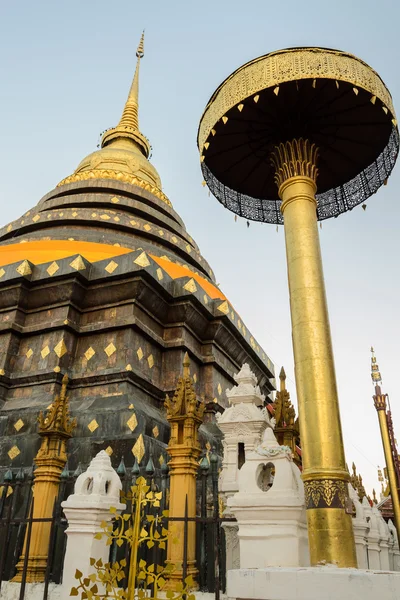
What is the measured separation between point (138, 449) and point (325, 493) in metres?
3.81

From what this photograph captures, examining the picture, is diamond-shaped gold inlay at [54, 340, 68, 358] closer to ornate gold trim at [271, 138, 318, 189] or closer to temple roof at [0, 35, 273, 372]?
temple roof at [0, 35, 273, 372]

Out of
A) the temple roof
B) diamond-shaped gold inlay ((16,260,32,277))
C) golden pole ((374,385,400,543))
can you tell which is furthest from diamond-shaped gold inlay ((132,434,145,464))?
golden pole ((374,385,400,543))

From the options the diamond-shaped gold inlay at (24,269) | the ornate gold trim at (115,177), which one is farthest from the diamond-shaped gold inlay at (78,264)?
the ornate gold trim at (115,177)

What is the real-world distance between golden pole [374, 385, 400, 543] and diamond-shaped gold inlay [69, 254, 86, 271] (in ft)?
36.3

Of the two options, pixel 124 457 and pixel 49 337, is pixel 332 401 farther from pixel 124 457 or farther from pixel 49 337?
pixel 49 337

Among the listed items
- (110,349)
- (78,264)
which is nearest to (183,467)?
(110,349)

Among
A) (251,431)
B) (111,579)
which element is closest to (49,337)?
(251,431)

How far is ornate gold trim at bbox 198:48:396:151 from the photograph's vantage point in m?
7.03

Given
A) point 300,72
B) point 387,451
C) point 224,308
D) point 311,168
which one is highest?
point 300,72

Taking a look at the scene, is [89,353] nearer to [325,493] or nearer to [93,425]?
[93,425]

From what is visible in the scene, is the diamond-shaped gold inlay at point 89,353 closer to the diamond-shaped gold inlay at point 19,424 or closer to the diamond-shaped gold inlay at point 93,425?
the diamond-shaped gold inlay at point 19,424

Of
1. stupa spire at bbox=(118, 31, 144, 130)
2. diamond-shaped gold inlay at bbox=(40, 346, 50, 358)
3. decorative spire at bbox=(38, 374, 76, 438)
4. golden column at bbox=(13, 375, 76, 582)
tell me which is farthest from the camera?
stupa spire at bbox=(118, 31, 144, 130)

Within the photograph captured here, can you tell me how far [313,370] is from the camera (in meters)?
5.91

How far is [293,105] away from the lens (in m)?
7.60
